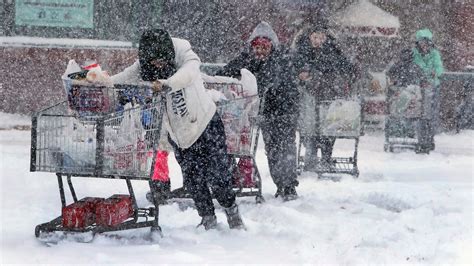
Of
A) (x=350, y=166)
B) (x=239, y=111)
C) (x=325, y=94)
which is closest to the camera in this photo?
(x=239, y=111)

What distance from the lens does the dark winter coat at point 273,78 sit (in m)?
8.18

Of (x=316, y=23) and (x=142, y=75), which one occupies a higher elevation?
(x=316, y=23)

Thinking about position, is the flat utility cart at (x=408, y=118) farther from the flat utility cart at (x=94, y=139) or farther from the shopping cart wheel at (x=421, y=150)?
the flat utility cart at (x=94, y=139)

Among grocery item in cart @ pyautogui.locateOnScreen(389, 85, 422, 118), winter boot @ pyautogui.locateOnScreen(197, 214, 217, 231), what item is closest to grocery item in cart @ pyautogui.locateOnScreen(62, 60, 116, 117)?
winter boot @ pyautogui.locateOnScreen(197, 214, 217, 231)

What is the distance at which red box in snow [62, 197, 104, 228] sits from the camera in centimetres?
610

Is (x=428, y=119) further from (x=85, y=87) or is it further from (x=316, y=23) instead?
(x=85, y=87)

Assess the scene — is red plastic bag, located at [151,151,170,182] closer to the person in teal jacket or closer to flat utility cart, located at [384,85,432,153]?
flat utility cart, located at [384,85,432,153]

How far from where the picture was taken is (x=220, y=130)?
6621 mm


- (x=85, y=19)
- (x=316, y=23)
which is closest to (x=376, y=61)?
(x=85, y=19)

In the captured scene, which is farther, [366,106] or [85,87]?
[366,106]

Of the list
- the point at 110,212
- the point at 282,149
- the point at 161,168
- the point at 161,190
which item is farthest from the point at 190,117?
the point at 282,149

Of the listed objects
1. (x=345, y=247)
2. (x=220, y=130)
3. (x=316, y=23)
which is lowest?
(x=345, y=247)

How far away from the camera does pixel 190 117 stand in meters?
6.31

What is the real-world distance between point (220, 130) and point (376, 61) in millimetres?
11745
